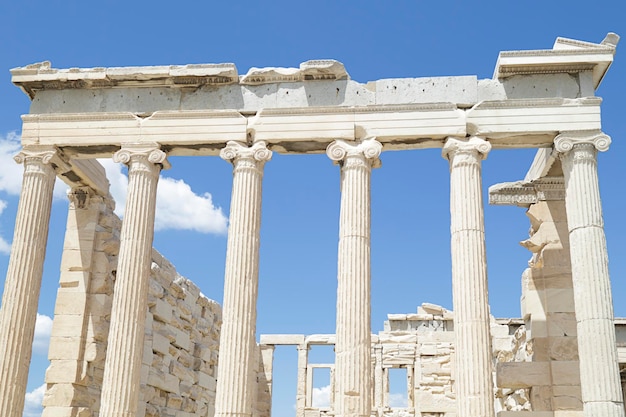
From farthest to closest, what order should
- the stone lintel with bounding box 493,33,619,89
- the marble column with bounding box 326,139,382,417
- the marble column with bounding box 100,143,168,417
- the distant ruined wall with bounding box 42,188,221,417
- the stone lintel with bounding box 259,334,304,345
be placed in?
the stone lintel with bounding box 259,334,304,345 < the distant ruined wall with bounding box 42,188,221,417 < the stone lintel with bounding box 493,33,619,89 < the marble column with bounding box 100,143,168,417 < the marble column with bounding box 326,139,382,417

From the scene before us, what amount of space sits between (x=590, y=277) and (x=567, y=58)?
17.2ft

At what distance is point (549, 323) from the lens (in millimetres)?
20594

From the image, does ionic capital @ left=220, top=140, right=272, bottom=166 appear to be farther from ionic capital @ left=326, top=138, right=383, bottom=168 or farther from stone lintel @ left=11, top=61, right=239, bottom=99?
stone lintel @ left=11, top=61, right=239, bottom=99

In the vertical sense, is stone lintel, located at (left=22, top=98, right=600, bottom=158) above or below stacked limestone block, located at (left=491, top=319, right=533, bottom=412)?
above

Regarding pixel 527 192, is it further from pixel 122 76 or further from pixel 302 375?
pixel 302 375

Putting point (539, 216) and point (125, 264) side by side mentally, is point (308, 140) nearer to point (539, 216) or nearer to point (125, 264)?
point (125, 264)

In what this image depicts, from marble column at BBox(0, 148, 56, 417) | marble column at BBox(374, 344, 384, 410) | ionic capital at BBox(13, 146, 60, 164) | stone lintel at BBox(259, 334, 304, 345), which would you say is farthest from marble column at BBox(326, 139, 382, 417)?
stone lintel at BBox(259, 334, 304, 345)

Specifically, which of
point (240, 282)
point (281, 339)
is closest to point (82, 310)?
point (240, 282)

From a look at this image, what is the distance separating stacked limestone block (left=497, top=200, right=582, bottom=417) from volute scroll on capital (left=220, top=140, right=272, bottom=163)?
8240 mm

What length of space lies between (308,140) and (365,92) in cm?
185

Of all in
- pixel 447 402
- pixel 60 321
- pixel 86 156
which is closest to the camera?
pixel 86 156

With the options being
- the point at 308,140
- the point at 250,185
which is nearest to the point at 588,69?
the point at 308,140

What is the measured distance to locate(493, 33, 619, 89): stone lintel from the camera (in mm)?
18031

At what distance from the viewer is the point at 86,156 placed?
64.6 ft
